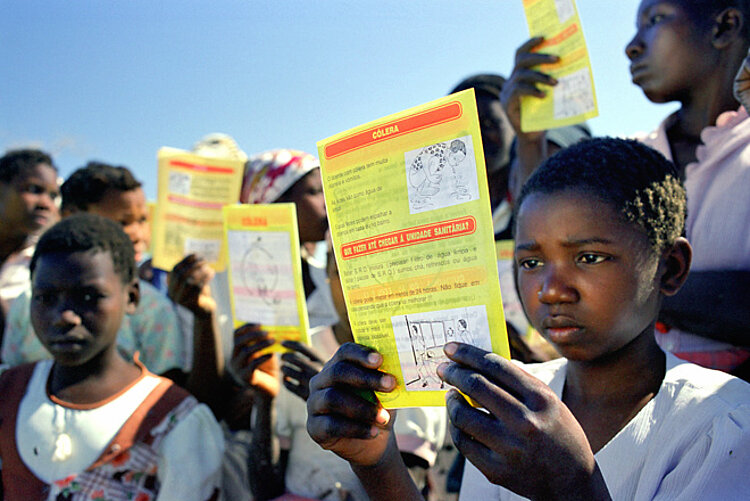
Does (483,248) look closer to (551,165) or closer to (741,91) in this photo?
(551,165)

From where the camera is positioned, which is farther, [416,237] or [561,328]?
[561,328]

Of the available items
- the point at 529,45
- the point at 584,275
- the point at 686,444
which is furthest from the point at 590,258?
the point at 529,45

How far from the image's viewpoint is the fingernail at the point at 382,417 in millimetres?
1217

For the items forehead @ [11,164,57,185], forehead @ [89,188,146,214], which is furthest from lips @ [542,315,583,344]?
forehead @ [11,164,57,185]

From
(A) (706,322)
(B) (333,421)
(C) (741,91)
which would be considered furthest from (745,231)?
(B) (333,421)

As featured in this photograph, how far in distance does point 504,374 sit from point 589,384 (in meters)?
0.65

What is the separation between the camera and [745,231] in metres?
1.89

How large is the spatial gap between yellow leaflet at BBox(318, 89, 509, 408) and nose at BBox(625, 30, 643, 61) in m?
1.53

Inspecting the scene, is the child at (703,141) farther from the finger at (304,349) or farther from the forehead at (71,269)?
the forehead at (71,269)

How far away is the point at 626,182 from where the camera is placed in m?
1.46

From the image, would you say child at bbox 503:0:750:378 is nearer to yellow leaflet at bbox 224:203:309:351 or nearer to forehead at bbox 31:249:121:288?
yellow leaflet at bbox 224:203:309:351

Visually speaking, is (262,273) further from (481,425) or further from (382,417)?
(481,425)

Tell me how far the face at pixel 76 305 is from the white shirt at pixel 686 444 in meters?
1.67

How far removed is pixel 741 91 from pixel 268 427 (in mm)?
1946
